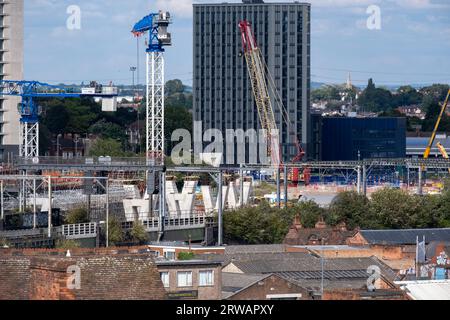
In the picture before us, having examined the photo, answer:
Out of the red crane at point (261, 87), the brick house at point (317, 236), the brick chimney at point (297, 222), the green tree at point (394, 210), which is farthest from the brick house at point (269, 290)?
the red crane at point (261, 87)

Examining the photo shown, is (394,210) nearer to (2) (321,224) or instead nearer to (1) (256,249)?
(2) (321,224)

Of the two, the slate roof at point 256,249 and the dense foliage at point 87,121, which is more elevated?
the dense foliage at point 87,121

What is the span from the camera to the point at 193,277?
93.1ft

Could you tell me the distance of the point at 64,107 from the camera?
433 ft

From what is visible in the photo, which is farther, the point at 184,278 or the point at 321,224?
the point at 321,224

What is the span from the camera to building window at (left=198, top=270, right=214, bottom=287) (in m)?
28.5

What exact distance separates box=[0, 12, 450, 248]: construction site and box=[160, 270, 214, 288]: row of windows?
49.4 ft

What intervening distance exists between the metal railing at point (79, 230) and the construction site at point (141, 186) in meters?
0.04

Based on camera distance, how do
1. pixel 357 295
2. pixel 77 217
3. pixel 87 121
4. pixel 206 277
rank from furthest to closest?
pixel 87 121 → pixel 77 217 → pixel 206 277 → pixel 357 295

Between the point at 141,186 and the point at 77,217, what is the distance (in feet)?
73.5

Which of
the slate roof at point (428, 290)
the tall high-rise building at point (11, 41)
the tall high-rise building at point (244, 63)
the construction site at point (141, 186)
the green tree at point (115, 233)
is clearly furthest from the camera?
the tall high-rise building at point (244, 63)

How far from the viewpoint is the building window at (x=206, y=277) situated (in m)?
28.5

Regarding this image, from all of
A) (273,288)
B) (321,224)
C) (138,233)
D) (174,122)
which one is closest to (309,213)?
(321,224)

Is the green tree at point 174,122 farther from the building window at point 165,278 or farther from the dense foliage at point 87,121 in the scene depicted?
the building window at point 165,278
